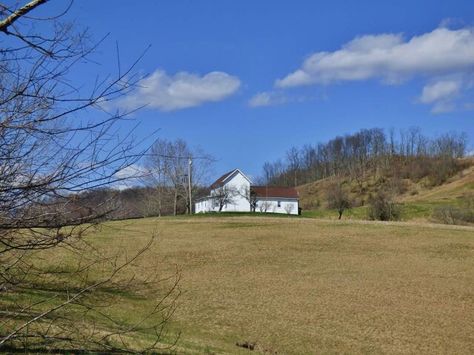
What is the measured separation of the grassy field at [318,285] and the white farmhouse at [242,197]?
34688 millimetres

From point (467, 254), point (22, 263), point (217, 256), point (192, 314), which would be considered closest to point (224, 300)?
point (192, 314)

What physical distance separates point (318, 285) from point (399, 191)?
8852 cm

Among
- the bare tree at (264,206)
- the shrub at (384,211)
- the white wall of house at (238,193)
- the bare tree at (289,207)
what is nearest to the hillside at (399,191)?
the bare tree at (289,207)

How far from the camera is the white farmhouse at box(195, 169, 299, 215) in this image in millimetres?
73131

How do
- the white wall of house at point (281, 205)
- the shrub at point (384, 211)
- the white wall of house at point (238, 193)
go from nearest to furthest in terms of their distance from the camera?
the shrub at point (384, 211), the white wall of house at point (238, 193), the white wall of house at point (281, 205)

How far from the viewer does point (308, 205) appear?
10156cm

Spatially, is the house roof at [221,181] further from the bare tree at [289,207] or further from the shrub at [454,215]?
the shrub at [454,215]

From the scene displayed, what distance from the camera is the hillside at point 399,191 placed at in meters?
76.3

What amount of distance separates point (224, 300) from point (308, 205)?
84652mm

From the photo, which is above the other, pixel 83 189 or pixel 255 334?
pixel 83 189

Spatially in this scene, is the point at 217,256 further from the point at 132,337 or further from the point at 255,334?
the point at 132,337

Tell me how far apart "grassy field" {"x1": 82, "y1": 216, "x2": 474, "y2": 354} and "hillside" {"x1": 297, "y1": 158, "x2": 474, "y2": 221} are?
110ft

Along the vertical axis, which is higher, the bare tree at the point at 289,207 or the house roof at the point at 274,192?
the house roof at the point at 274,192

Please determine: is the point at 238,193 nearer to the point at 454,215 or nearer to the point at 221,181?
the point at 221,181
